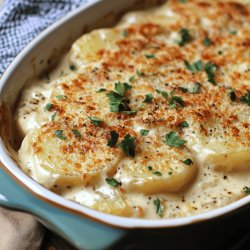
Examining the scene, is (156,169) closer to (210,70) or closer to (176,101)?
(176,101)

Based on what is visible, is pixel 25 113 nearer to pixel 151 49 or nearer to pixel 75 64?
pixel 75 64

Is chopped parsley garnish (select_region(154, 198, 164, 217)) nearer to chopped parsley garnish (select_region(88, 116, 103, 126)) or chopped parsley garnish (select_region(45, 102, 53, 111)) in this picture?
chopped parsley garnish (select_region(88, 116, 103, 126))

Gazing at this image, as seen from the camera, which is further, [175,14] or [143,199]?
[175,14]

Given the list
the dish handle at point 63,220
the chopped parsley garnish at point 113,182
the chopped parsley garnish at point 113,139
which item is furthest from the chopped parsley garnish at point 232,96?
the dish handle at point 63,220

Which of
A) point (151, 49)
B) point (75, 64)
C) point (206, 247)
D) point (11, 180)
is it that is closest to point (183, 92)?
point (151, 49)

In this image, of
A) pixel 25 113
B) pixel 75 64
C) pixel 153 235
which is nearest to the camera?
pixel 153 235

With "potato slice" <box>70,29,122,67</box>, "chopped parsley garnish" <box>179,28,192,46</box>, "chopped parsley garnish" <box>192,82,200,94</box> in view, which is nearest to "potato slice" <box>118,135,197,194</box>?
"chopped parsley garnish" <box>192,82,200,94</box>

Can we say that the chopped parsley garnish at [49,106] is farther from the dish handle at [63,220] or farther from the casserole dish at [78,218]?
Result: the dish handle at [63,220]
